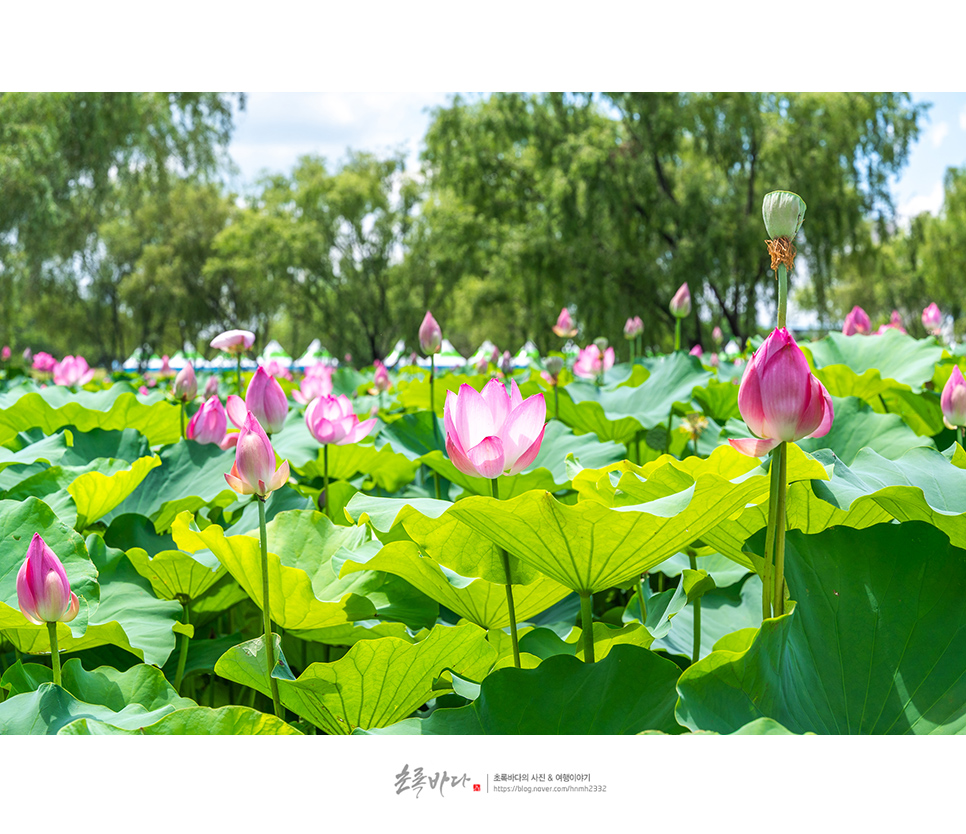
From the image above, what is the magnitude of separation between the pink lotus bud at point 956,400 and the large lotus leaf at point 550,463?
566mm

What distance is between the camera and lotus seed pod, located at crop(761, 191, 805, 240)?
608mm

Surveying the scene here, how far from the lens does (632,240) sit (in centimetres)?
1352

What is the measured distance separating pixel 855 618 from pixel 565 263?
13.6 metres

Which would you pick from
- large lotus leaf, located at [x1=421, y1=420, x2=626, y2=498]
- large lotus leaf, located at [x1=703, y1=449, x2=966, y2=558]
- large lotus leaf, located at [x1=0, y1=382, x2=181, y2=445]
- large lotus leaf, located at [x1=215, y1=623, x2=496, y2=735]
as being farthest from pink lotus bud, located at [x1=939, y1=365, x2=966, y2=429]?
large lotus leaf, located at [x1=0, y1=382, x2=181, y2=445]

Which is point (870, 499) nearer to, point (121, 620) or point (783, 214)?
point (783, 214)

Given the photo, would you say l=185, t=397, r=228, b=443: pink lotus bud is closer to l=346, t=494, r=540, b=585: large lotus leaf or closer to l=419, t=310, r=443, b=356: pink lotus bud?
l=419, t=310, r=443, b=356: pink lotus bud

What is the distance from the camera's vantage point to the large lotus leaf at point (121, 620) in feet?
2.95

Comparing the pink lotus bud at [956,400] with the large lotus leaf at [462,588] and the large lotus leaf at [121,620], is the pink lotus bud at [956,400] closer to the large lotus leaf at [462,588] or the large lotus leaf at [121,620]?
the large lotus leaf at [462,588]

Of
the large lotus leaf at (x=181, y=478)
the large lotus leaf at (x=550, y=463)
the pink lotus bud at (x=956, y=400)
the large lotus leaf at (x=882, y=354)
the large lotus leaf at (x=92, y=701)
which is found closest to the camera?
the large lotus leaf at (x=92, y=701)

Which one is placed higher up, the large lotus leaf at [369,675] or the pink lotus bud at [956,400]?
the pink lotus bud at [956,400]

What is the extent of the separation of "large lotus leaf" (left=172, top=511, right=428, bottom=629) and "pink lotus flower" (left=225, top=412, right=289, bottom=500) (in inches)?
3.8

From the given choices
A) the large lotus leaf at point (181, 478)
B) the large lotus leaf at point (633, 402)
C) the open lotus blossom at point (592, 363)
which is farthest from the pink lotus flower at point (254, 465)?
the open lotus blossom at point (592, 363)
